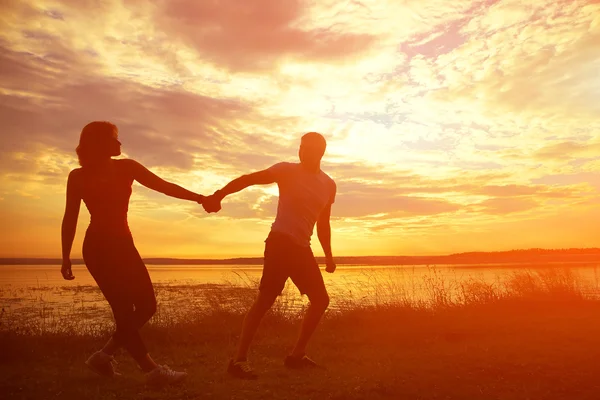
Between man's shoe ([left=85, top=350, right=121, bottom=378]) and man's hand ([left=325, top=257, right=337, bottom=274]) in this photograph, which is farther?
man's hand ([left=325, top=257, right=337, bottom=274])

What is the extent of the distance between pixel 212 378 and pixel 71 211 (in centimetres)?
205

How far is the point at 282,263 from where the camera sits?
4848mm

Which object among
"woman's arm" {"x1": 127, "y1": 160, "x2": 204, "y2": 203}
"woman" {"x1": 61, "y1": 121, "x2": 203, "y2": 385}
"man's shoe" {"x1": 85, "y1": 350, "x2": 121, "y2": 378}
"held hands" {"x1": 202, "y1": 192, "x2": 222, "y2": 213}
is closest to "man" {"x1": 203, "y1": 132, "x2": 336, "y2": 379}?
"held hands" {"x1": 202, "y1": 192, "x2": 222, "y2": 213}

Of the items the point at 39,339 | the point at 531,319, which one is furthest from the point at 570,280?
the point at 39,339

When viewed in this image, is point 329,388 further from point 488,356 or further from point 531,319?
point 531,319

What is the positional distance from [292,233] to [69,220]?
6.68ft

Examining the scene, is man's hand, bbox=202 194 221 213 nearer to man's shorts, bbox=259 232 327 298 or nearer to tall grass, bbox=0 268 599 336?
man's shorts, bbox=259 232 327 298

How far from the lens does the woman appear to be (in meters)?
4.21

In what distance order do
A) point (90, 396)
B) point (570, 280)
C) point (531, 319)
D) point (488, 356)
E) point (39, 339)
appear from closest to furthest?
point (90, 396) < point (488, 356) < point (39, 339) < point (531, 319) < point (570, 280)

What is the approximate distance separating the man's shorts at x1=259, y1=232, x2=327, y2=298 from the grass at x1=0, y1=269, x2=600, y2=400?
0.92m

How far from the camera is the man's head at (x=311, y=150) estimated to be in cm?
498

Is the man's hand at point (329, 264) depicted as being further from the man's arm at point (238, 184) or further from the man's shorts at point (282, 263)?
the man's arm at point (238, 184)

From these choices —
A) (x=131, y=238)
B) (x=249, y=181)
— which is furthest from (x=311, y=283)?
(x=131, y=238)

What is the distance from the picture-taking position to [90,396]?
4.09 meters
